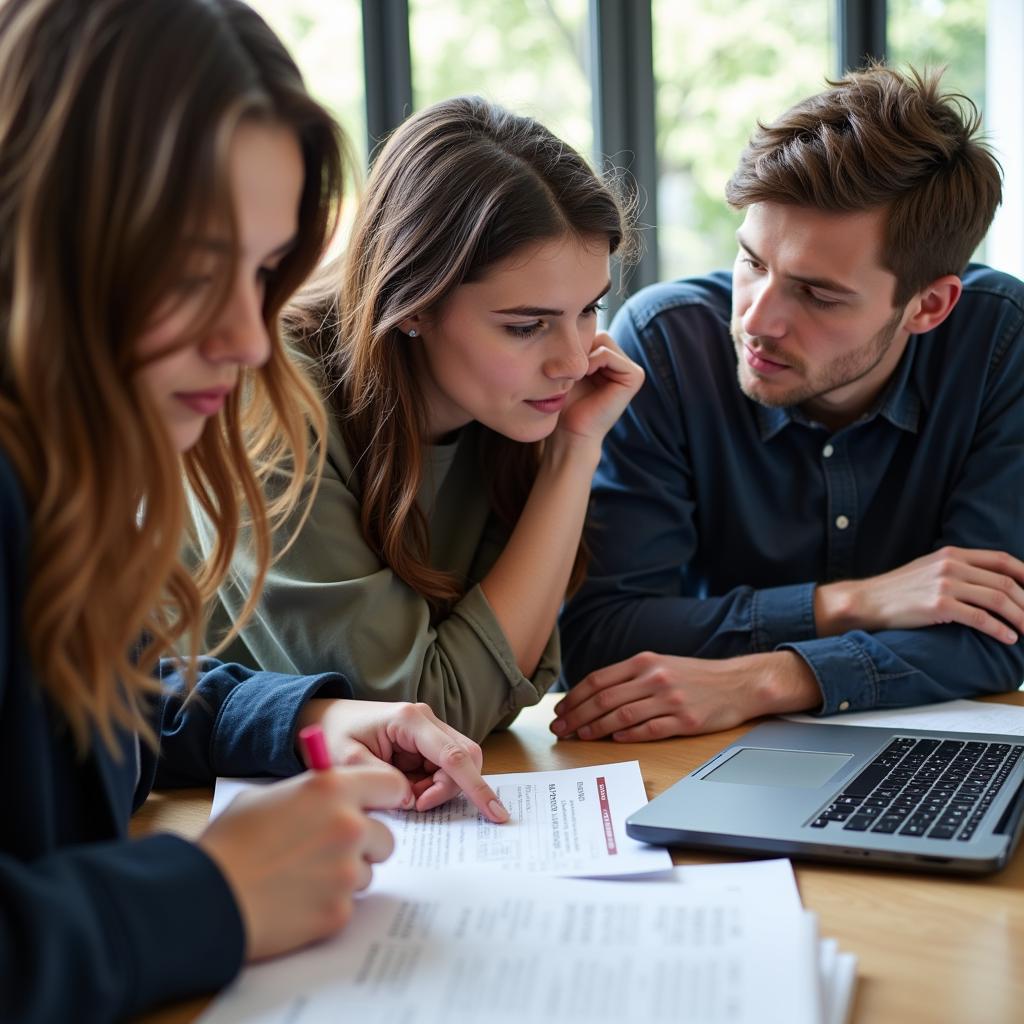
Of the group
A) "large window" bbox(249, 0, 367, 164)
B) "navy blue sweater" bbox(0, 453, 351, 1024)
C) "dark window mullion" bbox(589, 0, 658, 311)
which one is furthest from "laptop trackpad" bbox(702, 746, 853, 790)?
"dark window mullion" bbox(589, 0, 658, 311)

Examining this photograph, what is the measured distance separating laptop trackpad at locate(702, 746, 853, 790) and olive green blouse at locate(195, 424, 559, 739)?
25cm

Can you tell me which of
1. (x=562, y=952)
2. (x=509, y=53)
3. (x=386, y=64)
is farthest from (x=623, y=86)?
(x=562, y=952)

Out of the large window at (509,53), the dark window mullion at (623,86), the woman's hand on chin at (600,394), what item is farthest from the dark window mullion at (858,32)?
the woman's hand on chin at (600,394)

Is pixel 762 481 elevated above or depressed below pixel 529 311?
below

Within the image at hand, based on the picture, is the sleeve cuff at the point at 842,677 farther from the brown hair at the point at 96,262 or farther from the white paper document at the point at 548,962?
the brown hair at the point at 96,262

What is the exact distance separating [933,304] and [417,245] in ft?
2.65

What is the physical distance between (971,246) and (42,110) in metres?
1.40

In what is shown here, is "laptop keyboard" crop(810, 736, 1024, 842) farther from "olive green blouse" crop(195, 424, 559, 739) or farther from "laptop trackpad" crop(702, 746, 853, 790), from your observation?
"olive green blouse" crop(195, 424, 559, 739)

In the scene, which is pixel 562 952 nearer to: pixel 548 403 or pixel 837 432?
pixel 548 403

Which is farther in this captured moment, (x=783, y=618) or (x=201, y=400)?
(x=783, y=618)

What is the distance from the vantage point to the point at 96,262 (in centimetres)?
72

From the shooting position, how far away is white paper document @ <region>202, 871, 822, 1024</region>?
692 mm

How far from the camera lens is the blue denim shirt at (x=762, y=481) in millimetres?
1604

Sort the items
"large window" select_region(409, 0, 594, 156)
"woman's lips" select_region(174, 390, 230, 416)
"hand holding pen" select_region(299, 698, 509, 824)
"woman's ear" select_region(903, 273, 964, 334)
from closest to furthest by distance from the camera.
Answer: "woman's lips" select_region(174, 390, 230, 416) < "hand holding pen" select_region(299, 698, 509, 824) < "woman's ear" select_region(903, 273, 964, 334) < "large window" select_region(409, 0, 594, 156)
